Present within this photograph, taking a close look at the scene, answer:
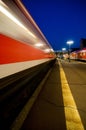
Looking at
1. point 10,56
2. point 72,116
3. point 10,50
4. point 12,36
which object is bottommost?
point 72,116

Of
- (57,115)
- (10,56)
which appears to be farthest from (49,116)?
(10,56)

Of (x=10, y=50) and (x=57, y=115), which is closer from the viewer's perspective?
(x=10, y=50)

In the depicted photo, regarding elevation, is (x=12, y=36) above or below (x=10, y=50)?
above

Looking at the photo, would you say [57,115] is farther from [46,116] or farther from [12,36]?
[12,36]

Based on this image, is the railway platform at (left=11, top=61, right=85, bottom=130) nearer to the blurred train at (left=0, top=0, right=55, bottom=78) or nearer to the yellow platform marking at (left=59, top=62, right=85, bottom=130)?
the yellow platform marking at (left=59, top=62, right=85, bottom=130)

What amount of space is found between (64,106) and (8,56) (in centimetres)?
209

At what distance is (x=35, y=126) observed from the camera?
11.1ft

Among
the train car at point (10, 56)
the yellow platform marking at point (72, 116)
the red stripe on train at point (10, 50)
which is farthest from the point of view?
the yellow platform marking at point (72, 116)

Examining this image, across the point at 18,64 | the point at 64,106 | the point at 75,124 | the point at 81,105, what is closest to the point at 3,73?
the point at 18,64

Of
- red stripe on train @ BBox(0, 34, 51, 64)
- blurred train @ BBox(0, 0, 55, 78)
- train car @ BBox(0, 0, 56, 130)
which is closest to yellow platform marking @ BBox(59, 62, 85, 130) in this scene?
train car @ BBox(0, 0, 56, 130)

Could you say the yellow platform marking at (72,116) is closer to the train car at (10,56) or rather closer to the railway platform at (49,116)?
the railway platform at (49,116)

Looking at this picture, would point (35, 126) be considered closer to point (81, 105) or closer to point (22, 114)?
point (22, 114)

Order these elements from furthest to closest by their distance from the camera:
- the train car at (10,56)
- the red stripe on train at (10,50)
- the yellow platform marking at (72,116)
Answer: the yellow platform marking at (72,116)
the red stripe on train at (10,50)
the train car at (10,56)

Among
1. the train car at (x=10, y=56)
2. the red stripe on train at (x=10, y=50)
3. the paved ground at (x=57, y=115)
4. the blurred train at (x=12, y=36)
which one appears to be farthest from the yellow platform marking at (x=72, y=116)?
the red stripe on train at (x=10, y=50)
